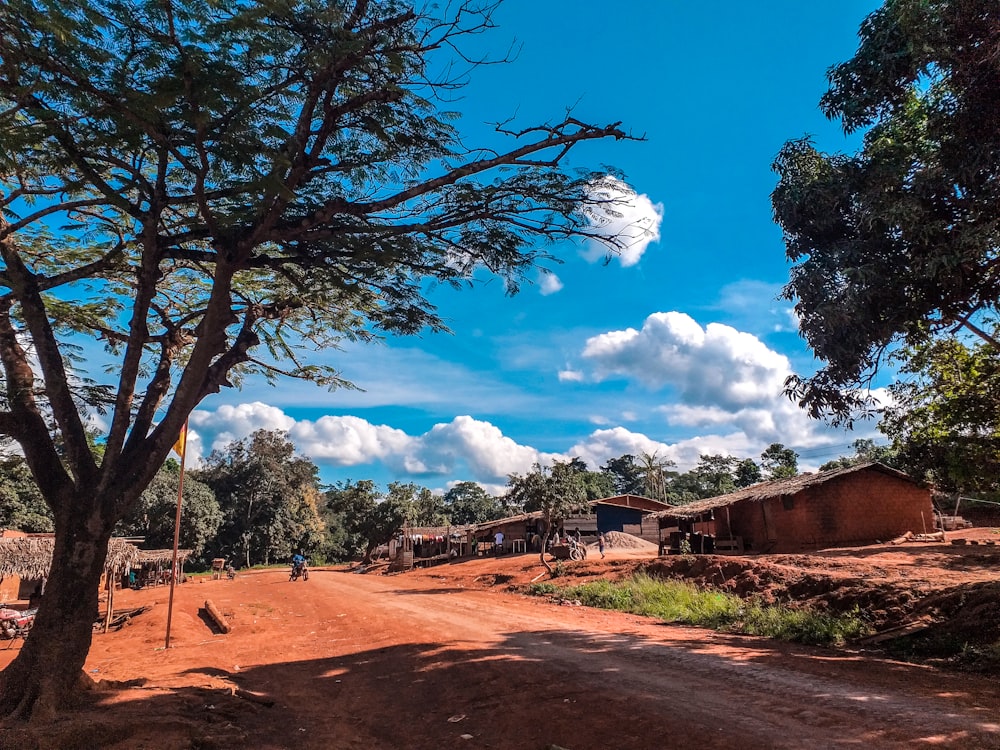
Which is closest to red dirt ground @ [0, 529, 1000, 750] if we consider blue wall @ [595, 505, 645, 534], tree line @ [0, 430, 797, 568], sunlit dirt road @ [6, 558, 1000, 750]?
sunlit dirt road @ [6, 558, 1000, 750]

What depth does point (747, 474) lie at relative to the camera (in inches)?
2867

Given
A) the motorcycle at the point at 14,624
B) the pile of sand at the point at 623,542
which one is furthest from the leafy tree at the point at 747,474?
the motorcycle at the point at 14,624

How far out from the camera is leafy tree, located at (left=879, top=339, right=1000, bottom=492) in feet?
37.5

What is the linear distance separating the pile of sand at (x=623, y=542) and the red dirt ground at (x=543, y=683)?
2407 cm

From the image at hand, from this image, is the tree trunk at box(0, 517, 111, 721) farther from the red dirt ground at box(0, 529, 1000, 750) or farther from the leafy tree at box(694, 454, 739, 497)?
the leafy tree at box(694, 454, 739, 497)

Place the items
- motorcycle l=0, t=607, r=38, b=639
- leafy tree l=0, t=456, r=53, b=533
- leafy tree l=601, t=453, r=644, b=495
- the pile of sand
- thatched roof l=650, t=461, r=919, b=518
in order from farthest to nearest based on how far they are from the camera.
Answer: leafy tree l=601, t=453, r=644, b=495 < the pile of sand < leafy tree l=0, t=456, r=53, b=533 < thatched roof l=650, t=461, r=919, b=518 < motorcycle l=0, t=607, r=38, b=639

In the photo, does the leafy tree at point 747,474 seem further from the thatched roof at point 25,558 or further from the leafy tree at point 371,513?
the thatched roof at point 25,558

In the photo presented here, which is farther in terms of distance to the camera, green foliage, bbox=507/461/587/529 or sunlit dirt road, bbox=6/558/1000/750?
green foliage, bbox=507/461/587/529

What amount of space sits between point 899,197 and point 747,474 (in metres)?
70.0

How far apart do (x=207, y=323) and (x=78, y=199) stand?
3795mm

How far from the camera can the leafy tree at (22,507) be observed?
31159 millimetres

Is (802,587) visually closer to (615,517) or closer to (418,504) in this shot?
(615,517)

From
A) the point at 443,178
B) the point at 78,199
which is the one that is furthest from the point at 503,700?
the point at 78,199

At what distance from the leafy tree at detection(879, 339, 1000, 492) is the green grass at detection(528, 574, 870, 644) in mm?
3878
